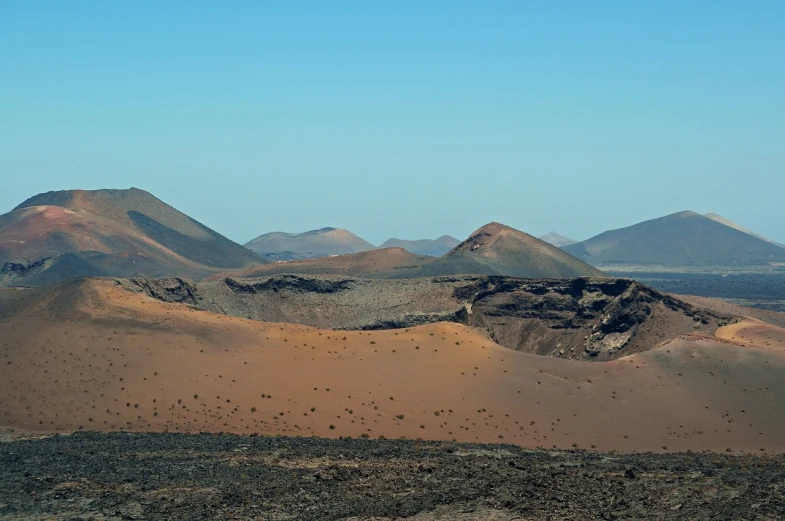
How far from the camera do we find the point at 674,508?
80.2 feet

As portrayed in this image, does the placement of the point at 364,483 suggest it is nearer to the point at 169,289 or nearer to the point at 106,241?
the point at 169,289

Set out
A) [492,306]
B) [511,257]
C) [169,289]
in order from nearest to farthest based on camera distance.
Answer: [169,289] < [492,306] < [511,257]

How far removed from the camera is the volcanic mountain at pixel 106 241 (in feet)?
445

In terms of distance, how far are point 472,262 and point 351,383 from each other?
7999 cm

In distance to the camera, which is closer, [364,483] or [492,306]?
[364,483]

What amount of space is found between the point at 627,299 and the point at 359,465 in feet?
171

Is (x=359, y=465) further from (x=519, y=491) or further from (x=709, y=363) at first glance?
(x=709, y=363)

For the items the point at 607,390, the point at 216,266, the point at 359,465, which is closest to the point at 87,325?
the point at 359,465

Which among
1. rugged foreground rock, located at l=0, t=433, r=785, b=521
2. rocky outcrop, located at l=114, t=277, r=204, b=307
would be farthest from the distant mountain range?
rugged foreground rock, located at l=0, t=433, r=785, b=521

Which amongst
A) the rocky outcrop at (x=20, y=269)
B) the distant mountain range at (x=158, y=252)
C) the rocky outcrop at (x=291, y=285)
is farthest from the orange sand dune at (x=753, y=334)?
the rocky outcrop at (x=20, y=269)

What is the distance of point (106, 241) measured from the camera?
156 m

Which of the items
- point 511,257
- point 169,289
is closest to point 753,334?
point 169,289

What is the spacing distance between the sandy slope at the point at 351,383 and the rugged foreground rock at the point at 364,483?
711 centimetres

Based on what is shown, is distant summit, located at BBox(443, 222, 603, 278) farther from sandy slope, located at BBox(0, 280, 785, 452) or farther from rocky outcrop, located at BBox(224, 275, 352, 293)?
sandy slope, located at BBox(0, 280, 785, 452)
